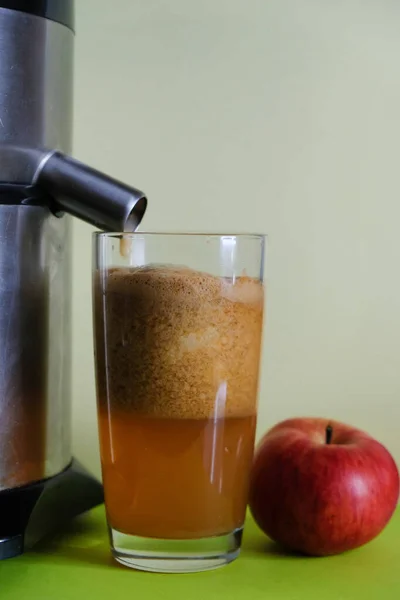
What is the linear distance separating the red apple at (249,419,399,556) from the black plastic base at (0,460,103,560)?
16 centimetres

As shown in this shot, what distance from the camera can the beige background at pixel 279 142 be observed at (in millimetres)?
956

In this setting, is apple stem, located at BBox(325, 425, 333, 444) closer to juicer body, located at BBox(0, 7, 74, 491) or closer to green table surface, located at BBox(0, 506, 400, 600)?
green table surface, located at BBox(0, 506, 400, 600)

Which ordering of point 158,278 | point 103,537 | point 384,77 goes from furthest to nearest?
point 384,77, point 103,537, point 158,278

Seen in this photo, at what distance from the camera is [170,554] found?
696 millimetres

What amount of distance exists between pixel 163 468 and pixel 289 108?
0.46m

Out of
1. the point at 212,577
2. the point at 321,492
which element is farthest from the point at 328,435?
the point at 212,577

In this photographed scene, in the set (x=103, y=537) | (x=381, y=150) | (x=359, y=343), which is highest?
(x=381, y=150)

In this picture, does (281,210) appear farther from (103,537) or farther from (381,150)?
(103,537)

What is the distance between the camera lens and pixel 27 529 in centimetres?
71

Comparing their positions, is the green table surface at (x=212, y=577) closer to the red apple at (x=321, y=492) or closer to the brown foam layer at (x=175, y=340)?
the red apple at (x=321, y=492)

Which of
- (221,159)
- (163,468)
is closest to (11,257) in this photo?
(163,468)

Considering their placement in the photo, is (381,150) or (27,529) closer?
(27,529)

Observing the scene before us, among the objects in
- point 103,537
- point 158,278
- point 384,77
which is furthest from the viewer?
point 384,77

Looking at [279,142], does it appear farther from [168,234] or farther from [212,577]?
[212,577]
